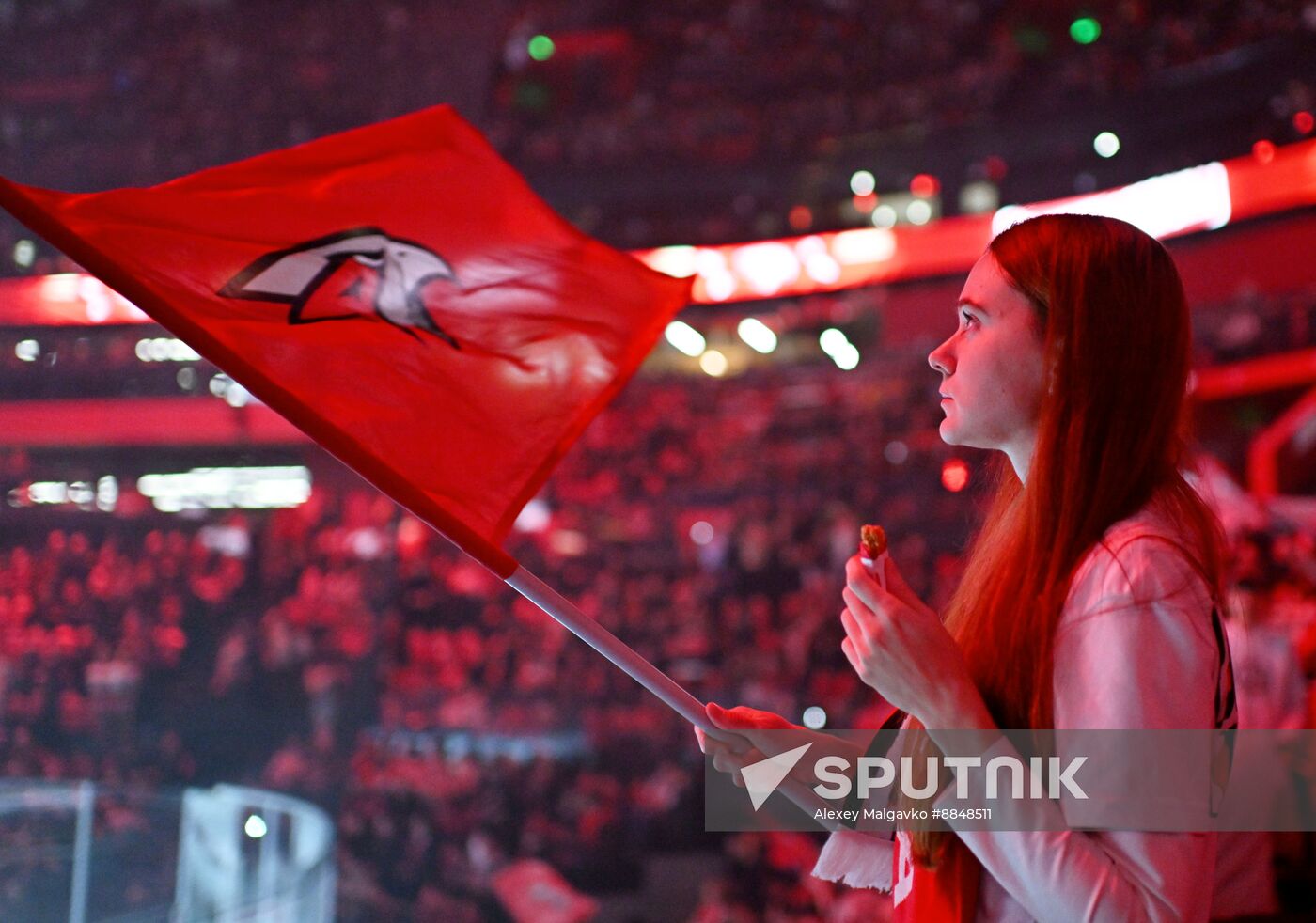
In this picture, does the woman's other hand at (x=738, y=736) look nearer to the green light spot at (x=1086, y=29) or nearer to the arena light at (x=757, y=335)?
the arena light at (x=757, y=335)

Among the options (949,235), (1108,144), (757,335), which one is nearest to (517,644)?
(757,335)

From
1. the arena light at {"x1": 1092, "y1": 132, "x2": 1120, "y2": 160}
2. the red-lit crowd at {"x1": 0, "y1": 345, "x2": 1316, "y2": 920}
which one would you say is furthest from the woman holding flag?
the arena light at {"x1": 1092, "y1": 132, "x2": 1120, "y2": 160}

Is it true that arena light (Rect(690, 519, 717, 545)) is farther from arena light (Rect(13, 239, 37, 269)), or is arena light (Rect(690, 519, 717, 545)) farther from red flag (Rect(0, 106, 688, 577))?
red flag (Rect(0, 106, 688, 577))

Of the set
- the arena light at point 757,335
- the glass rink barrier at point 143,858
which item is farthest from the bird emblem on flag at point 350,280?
the arena light at point 757,335

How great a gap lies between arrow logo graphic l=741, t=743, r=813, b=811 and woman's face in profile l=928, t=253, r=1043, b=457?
38cm

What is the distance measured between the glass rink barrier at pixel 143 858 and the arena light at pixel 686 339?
6.36 m

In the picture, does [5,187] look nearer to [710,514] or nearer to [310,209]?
[310,209]

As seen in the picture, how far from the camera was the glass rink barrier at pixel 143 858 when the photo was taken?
9.41 feet

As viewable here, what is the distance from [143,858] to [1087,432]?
2965 mm

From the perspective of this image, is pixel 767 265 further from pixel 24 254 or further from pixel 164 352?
pixel 24 254

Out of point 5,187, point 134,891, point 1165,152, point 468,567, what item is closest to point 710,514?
point 468,567

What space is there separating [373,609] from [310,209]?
177 inches

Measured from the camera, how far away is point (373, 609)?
582 cm

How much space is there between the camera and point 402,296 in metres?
1.53
